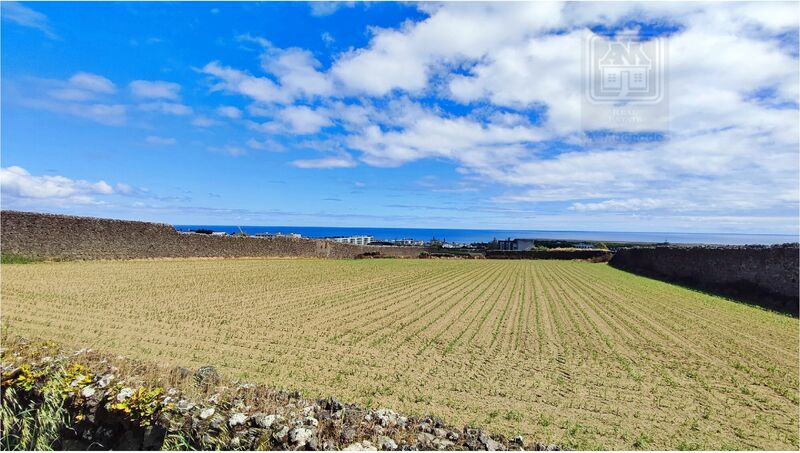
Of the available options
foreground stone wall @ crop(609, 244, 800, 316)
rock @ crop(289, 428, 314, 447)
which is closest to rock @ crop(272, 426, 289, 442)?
rock @ crop(289, 428, 314, 447)

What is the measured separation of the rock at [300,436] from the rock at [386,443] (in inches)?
24.3

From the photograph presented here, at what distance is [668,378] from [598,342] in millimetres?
2316

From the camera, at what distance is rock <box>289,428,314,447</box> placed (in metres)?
3.58

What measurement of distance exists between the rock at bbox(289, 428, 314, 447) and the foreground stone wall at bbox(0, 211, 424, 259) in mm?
23926

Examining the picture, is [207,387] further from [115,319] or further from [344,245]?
[344,245]

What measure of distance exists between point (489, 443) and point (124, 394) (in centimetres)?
368

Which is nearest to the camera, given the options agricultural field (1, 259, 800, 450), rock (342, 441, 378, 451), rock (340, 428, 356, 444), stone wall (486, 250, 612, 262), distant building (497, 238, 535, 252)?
rock (342, 441, 378, 451)

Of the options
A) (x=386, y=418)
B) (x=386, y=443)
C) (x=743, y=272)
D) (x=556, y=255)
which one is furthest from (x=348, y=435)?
(x=556, y=255)

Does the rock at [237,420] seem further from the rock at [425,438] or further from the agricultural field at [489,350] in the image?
the agricultural field at [489,350]

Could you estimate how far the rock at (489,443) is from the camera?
145 inches

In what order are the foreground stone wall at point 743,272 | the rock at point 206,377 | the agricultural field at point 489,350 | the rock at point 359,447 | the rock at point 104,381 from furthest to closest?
the foreground stone wall at point 743,272 → the agricultural field at point 489,350 → the rock at point 206,377 → the rock at point 104,381 → the rock at point 359,447

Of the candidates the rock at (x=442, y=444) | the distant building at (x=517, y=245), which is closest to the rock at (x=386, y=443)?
the rock at (x=442, y=444)

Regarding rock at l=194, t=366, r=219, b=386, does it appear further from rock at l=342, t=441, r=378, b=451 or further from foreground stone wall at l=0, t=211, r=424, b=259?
foreground stone wall at l=0, t=211, r=424, b=259

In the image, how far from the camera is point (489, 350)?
341 inches
